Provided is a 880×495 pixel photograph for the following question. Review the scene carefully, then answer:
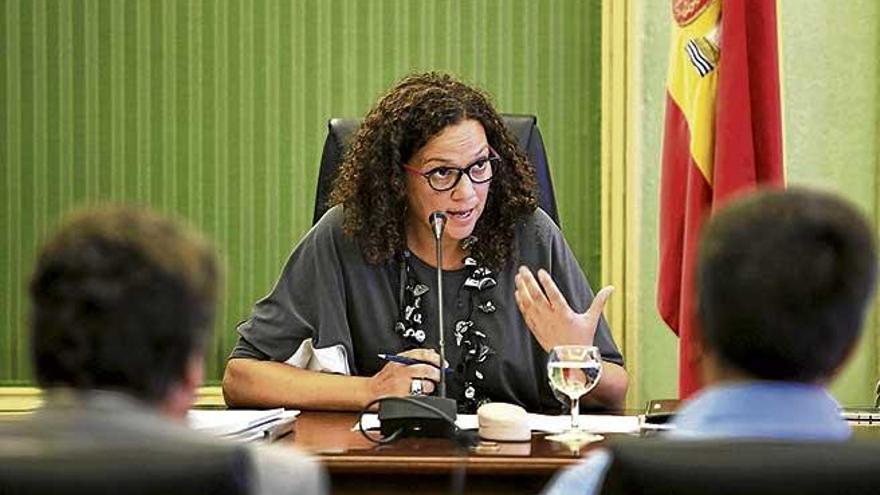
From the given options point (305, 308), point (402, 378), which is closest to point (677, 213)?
point (305, 308)

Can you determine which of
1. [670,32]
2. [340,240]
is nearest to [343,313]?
[340,240]

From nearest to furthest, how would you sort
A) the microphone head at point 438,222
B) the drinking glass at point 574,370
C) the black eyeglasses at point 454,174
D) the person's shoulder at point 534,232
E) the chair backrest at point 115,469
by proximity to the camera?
the chair backrest at point 115,469
the drinking glass at point 574,370
the microphone head at point 438,222
the black eyeglasses at point 454,174
the person's shoulder at point 534,232

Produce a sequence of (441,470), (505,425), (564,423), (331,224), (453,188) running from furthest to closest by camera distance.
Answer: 1. (331,224)
2. (453,188)
3. (564,423)
4. (505,425)
5. (441,470)

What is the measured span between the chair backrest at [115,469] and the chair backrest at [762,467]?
13.4 inches

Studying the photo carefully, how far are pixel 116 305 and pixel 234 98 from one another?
2914 mm

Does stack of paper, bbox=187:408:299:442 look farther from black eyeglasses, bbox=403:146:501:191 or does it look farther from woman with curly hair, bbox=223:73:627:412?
black eyeglasses, bbox=403:146:501:191

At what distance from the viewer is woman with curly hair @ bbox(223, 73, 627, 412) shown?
103 inches

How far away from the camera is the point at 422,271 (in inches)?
106

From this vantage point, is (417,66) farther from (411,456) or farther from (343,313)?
(411,456)

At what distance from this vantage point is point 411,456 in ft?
6.03

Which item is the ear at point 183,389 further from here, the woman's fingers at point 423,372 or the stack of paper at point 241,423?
the woman's fingers at point 423,372

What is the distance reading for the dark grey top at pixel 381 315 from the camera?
2627 millimetres

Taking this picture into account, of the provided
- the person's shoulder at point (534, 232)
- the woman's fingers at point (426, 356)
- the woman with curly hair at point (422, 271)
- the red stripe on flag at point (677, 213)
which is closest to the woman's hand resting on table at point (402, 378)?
the woman's fingers at point (426, 356)

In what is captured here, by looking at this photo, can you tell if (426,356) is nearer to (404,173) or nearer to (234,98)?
(404,173)
